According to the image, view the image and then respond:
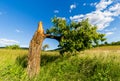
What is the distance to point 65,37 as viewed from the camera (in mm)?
17328

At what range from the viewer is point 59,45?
17.2 meters

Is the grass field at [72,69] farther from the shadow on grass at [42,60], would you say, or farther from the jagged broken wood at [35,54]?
the jagged broken wood at [35,54]

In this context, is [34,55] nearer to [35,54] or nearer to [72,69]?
[35,54]

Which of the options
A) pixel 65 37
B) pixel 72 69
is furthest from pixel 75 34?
pixel 72 69

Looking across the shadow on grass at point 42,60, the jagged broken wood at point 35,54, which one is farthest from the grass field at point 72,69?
the jagged broken wood at point 35,54

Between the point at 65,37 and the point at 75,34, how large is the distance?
838 millimetres

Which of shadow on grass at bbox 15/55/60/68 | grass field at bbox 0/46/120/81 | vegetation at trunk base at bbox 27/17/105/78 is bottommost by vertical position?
grass field at bbox 0/46/120/81

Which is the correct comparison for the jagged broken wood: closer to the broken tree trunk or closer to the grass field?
the broken tree trunk

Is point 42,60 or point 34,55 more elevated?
point 34,55

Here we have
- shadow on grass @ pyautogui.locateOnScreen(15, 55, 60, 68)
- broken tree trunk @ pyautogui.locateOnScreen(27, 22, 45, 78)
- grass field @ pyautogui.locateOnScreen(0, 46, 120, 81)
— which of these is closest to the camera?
grass field @ pyautogui.locateOnScreen(0, 46, 120, 81)

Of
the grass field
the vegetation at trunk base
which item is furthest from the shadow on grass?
the vegetation at trunk base

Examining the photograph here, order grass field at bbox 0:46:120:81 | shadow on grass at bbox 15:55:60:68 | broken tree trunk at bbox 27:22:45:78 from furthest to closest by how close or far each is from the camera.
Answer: shadow on grass at bbox 15:55:60:68, broken tree trunk at bbox 27:22:45:78, grass field at bbox 0:46:120:81

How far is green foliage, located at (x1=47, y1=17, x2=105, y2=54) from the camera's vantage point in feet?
54.9

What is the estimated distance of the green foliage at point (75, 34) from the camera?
1673 centimetres
